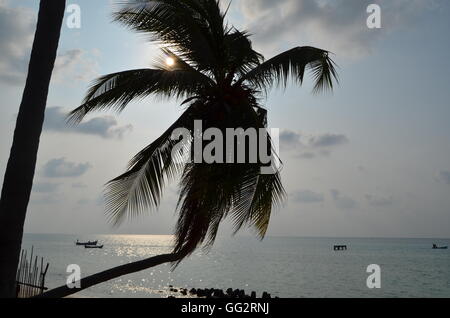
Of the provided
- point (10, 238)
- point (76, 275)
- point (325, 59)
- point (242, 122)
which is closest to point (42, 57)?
point (10, 238)

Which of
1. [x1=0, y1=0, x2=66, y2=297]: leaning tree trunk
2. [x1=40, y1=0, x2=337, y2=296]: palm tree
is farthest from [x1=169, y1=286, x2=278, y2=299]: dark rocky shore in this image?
[x1=0, y1=0, x2=66, y2=297]: leaning tree trunk

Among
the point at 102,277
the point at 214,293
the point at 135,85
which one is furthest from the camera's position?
the point at 214,293

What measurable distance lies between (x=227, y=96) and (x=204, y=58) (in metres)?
1.09

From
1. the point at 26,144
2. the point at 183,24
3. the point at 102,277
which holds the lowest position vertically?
the point at 102,277

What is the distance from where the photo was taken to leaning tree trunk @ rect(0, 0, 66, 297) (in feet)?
15.2

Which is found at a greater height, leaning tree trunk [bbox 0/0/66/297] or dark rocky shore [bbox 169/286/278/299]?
leaning tree trunk [bbox 0/0/66/297]

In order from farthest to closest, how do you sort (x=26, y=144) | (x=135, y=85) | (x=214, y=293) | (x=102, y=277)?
(x=214, y=293), (x=135, y=85), (x=102, y=277), (x=26, y=144)

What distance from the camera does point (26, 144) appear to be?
4840mm

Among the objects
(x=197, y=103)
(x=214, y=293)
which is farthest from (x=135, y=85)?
(x=214, y=293)

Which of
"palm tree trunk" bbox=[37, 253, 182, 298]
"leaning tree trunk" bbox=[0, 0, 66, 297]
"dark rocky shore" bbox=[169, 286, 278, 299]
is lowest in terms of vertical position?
"dark rocky shore" bbox=[169, 286, 278, 299]

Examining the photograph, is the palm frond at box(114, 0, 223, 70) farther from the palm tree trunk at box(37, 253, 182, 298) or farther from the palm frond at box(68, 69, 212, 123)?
the palm tree trunk at box(37, 253, 182, 298)

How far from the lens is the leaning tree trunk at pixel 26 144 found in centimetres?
464

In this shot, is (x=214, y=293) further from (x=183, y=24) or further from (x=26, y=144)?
(x=26, y=144)

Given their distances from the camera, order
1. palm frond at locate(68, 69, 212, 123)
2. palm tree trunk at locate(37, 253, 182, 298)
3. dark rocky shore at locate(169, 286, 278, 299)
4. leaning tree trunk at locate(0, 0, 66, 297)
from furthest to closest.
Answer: dark rocky shore at locate(169, 286, 278, 299) → palm frond at locate(68, 69, 212, 123) → palm tree trunk at locate(37, 253, 182, 298) → leaning tree trunk at locate(0, 0, 66, 297)
